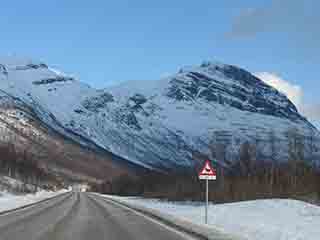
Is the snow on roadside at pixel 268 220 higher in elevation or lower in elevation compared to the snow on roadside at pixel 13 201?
lower

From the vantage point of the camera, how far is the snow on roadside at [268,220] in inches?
952

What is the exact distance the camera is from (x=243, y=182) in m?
70.6

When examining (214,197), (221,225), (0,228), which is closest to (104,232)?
(0,228)

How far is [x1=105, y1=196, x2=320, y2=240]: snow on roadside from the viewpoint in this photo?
2419 cm

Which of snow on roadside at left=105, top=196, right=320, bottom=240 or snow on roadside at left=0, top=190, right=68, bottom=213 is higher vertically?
snow on roadside at left=0, top=190, right=68, bottom=213

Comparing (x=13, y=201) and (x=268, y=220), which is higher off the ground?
(x=13, y=201)

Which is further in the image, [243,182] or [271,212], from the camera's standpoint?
[243,182]

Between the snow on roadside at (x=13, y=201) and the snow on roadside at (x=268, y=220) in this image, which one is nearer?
the snow on roadside at (x=268, y=220)

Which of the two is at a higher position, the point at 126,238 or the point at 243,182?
the point at 243,182

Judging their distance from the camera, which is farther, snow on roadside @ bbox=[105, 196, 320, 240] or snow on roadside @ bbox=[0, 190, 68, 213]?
snow on roadside @ bbox=[0, 190, 68, 213]

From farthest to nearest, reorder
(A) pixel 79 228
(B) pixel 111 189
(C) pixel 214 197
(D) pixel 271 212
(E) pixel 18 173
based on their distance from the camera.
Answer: (B) pixel 111 189 → (E) pixel 18 173 → (C) pixel 214 197 → (D) pixel 271 212 → (A) pixel 79 228

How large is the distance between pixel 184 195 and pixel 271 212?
144ft

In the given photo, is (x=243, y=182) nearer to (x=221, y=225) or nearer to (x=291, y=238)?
(x=221, y=225)

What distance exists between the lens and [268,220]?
108 ft
